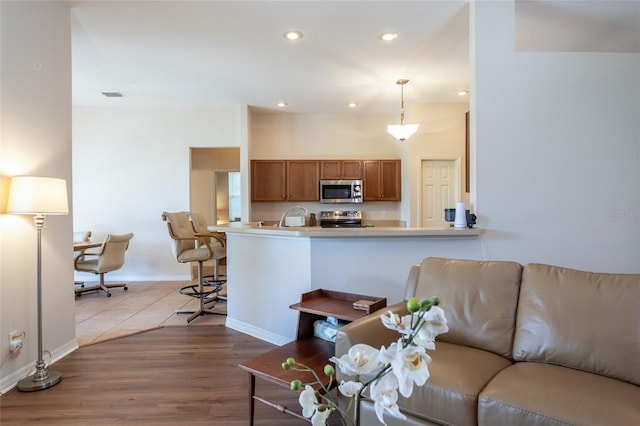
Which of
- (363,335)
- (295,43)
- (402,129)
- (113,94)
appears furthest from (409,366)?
(113,94)

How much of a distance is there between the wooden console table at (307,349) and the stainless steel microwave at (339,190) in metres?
3.65

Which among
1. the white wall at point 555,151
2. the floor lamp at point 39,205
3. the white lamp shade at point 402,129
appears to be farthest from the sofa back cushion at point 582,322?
the white lamp shade at point 402,129

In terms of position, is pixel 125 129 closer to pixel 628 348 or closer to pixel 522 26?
pixel 522 26

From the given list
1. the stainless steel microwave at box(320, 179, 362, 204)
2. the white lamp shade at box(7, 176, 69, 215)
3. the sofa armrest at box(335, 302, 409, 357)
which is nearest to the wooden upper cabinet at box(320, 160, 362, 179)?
the stainless steel microwave at box(320, 179, 362, 204)

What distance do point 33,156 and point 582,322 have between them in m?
3.68

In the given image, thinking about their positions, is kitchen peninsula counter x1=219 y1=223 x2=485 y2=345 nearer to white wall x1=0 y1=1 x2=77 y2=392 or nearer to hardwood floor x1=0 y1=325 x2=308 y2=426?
hardwood floor x1=0 y1=325 x2=308 y2=426

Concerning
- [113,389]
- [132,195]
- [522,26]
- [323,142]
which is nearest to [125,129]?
[132,195]

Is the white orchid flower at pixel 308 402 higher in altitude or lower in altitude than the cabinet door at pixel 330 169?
lower

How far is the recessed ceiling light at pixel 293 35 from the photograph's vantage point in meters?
3.32

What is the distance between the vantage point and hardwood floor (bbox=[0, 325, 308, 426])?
1979 millimetres

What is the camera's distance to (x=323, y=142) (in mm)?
6359

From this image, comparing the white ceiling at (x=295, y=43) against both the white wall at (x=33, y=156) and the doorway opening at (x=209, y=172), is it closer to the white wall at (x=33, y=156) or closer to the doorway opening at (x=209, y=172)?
the white wall at (x=33, y=156)

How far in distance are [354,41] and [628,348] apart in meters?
3.32

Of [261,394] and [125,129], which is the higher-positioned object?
[125,129]
